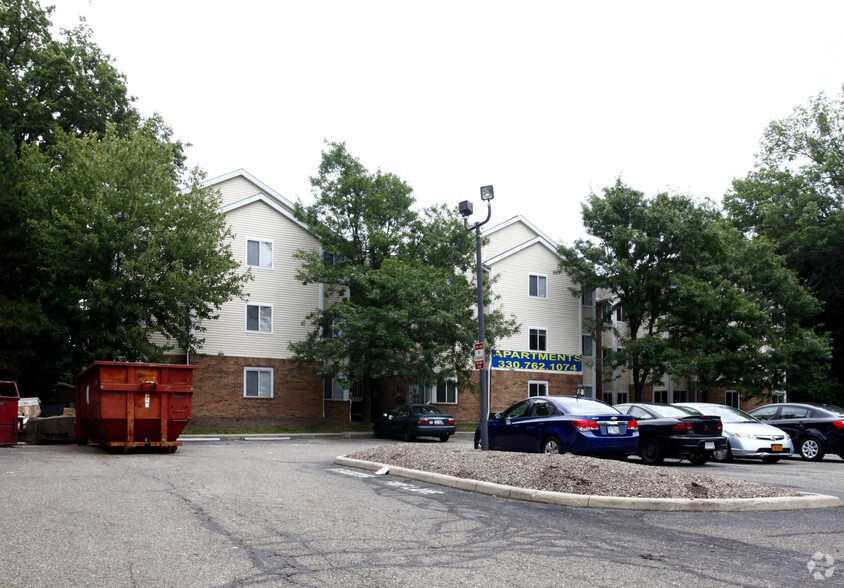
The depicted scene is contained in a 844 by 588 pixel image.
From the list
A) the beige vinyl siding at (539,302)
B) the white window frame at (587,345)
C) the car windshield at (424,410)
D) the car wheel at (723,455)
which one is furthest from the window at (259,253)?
the car wheel at (723,455)

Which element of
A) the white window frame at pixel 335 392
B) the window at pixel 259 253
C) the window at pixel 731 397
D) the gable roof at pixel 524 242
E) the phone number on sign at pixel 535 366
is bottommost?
the window at pixel 731 397

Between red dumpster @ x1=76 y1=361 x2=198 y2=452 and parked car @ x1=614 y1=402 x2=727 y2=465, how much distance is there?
10.8 m

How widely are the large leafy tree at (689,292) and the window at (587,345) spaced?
1.68 metres

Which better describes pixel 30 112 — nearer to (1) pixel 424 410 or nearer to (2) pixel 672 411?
(1) pixel 424 410

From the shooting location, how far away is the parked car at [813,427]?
18.2 m

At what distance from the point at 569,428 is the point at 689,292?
2081 cm

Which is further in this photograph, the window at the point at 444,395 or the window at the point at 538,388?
the window at the point at 538,388

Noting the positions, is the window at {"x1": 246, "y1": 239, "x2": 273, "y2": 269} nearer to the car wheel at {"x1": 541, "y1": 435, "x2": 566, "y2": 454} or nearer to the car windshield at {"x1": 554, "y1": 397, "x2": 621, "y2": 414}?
the car windshield at {"x1": 554, "y1": 397, "x2": 621, "y2": 414}

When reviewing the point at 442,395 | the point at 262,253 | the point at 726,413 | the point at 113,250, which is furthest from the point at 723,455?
the point at 262,253

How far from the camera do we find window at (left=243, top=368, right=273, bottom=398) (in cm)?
3028

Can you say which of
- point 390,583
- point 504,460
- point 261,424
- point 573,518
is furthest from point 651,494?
point 261,424

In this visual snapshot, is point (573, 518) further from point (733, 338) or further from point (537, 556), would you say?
point (733, 338)

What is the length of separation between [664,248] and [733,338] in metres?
5.53

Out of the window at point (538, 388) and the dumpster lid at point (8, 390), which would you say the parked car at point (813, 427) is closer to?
the window at point (538, 388)
